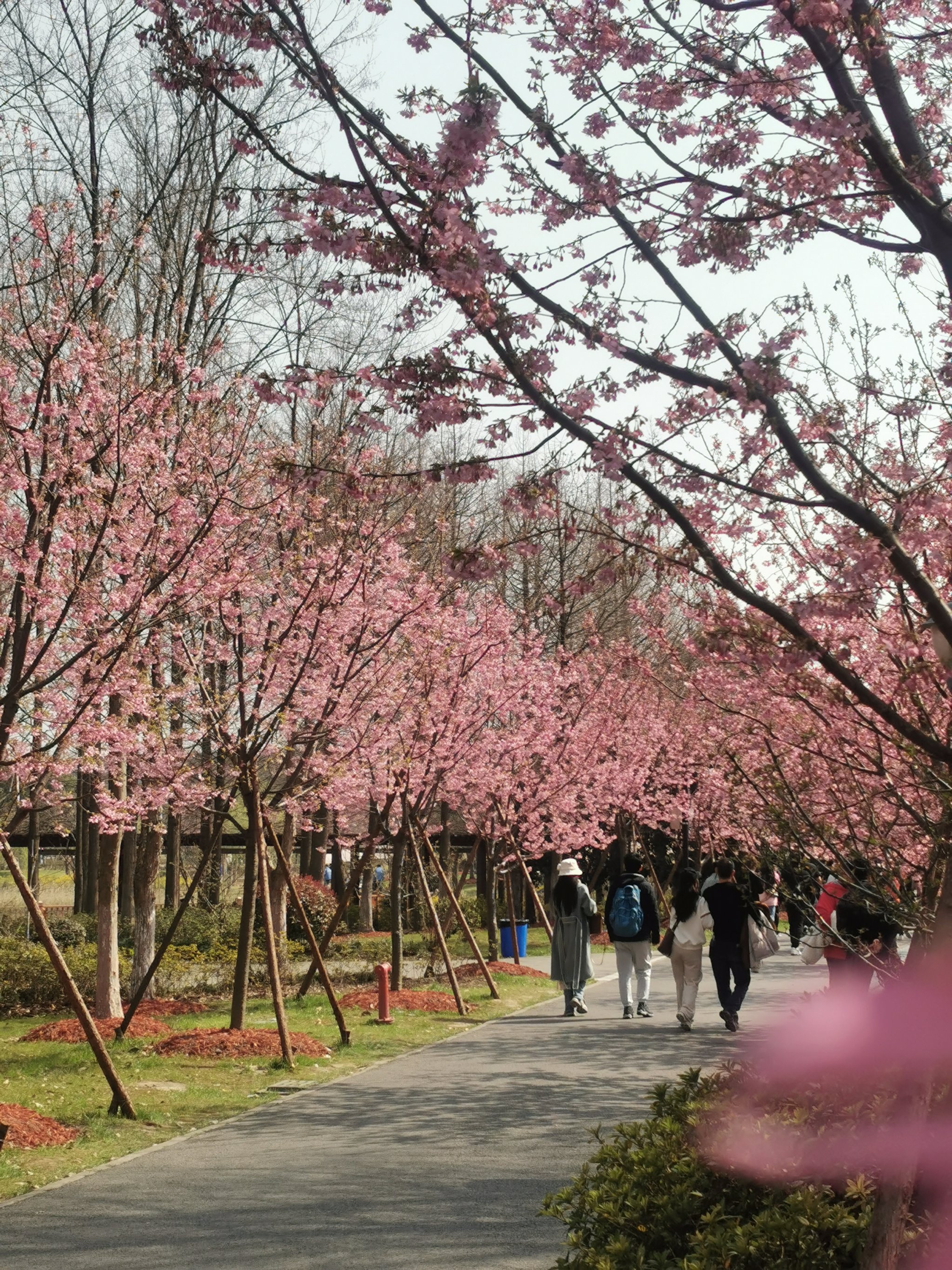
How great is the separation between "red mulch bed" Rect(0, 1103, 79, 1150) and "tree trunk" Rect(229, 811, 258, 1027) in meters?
3.44

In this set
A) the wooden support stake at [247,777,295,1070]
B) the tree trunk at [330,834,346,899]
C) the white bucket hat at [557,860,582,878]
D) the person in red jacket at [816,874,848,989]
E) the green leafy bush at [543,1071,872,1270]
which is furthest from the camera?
the tree trunk at [330,834,346,899]

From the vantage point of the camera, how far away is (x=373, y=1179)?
8.06 m

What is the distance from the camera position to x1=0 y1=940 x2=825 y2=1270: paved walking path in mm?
6523

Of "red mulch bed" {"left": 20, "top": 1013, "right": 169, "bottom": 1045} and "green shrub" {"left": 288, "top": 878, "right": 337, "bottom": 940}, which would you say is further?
"green shrub" {"left": 288, "top": 878, "right": 337, "bottom": 940}

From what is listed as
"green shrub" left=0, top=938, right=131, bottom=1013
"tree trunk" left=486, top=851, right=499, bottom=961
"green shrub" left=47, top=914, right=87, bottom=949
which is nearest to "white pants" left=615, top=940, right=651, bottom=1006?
"tree trunk" left=486, top=851, right=499, bottom=961

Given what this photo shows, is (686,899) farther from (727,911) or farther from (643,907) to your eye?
(643,907)

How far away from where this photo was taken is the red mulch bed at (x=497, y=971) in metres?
21.4

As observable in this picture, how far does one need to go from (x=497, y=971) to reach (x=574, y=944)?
5.52m

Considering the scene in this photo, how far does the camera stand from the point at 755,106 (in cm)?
571

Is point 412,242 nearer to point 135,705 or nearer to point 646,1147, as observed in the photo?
point 646,1147

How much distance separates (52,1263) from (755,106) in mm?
6212

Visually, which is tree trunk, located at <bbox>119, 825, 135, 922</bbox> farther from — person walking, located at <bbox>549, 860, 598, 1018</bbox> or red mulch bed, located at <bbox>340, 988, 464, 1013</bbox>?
person walking, located at <bbox>549, 860, 598, 1018</bbox>

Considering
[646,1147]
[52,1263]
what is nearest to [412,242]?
[646,1147]

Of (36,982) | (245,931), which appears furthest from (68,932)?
(245,931)
